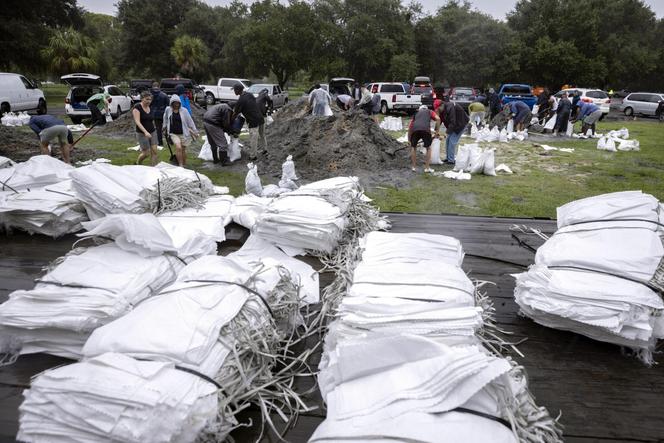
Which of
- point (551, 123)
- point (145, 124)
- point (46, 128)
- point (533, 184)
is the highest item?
point (551, 123)

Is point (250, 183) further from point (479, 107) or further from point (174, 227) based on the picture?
point (479, 107)

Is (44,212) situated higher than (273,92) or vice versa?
(273,92)

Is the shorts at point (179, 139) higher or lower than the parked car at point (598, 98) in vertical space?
lower

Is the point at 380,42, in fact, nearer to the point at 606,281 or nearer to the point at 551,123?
the point at 551,123

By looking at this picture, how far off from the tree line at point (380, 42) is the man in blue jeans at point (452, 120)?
888 inches

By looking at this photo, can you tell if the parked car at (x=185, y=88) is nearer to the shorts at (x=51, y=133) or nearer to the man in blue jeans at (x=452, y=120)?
the shorts at (x=51, y=133)

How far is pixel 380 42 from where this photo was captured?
29.7m

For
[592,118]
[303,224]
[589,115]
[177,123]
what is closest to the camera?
[303,224]

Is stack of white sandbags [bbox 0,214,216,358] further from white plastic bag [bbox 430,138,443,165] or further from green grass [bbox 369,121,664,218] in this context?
white plastic bag [bbox 430,138,443,165]

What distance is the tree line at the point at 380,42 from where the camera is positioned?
93.6 ft

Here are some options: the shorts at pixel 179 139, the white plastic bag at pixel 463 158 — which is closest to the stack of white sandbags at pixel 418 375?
the shorts at pixel 179 139

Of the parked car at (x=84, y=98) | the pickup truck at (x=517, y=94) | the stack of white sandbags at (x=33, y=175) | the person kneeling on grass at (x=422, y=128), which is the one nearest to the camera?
the stack of white sandbags at (x=33, y=175)

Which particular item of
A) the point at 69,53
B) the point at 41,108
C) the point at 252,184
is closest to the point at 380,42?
the point at 69,53

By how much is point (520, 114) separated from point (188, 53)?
25.8m
